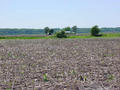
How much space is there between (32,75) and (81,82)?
2725mm

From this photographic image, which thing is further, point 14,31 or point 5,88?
point 14,31

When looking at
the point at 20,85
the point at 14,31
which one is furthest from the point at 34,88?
the point at 14,31

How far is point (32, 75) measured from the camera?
11016mm

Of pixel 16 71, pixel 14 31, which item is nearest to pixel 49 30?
pixel 14 31

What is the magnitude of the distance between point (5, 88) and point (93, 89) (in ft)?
11.2

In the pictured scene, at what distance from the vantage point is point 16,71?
39.8ft

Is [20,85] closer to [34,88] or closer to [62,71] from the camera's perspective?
[34,88]

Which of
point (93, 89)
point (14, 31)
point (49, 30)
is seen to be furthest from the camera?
point (14, 31)

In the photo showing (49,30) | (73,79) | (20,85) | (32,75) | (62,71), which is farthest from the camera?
(49,30)

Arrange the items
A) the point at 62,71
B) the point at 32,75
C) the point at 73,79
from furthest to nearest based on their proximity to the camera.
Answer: the point at 62,71
the point at 32,75
the point at 73,79

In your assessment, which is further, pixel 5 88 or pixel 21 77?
pixel 21 77

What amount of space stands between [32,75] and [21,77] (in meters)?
0.63

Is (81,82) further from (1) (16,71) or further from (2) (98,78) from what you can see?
(1) (16,71)

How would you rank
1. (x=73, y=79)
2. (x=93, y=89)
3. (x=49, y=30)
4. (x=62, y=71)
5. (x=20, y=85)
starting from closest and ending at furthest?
(x=93, y=89) < (x=20, y=85) < (x=73, y=79) < (x=62, y=71) < (x=49, y=30)
